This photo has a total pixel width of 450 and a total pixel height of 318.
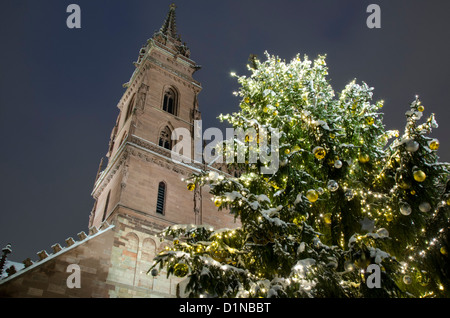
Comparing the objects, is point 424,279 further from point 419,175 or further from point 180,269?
point 180,269

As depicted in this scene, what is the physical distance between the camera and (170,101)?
24.2m

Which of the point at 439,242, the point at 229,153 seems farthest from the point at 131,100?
the point at 439,242

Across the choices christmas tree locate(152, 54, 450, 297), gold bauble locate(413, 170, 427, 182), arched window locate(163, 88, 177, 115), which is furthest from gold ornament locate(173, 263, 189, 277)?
arched window locate(163, 88, 177, 115)

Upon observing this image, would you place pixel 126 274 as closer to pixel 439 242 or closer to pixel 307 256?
pixel 307 256

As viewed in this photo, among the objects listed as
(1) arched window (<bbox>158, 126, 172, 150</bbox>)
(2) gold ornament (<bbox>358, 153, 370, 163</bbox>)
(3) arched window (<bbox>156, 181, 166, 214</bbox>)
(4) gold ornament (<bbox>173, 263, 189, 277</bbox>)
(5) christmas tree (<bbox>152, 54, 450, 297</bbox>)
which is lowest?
(4) gold ornament (<bbox>173, 263, 189, 277</bbox>)

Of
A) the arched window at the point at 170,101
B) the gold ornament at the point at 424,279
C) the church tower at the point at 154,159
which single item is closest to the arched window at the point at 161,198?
the church tower at the point at 154,159

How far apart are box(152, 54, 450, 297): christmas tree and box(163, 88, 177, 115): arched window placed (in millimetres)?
16031

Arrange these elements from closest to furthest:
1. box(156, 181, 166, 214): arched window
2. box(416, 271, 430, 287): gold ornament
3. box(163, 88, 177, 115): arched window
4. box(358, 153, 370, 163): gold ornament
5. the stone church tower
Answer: box(416, 271, 430, 287): gold ornament
box(358, 153, 370, 163): gold ornament
the stone church tower
box(156, 181, 166, 214): arched window
box(163, 88, 177, 115): arched window

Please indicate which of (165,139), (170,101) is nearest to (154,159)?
(165,139)

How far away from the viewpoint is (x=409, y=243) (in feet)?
20.2

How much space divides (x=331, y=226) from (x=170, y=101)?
19547 millimetres

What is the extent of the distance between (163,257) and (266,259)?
6.11 feet

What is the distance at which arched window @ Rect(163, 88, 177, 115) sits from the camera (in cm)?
2344

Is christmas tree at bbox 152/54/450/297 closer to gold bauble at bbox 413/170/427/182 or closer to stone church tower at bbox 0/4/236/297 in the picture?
gold bauble at bbox 413/170/427/182
